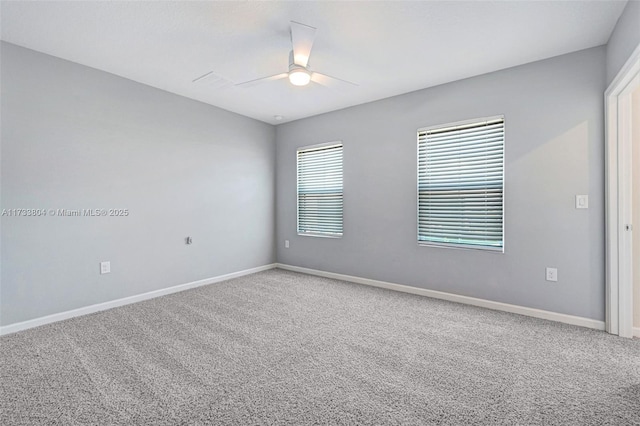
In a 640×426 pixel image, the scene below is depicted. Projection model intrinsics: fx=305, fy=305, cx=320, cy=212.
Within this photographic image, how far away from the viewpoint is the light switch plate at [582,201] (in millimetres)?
2762

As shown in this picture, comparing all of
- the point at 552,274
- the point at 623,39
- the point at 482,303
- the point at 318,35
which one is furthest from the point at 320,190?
the point at 623,39

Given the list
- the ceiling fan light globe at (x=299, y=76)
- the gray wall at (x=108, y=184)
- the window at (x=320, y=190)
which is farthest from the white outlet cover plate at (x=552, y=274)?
the gray wall at (x=108, y=184)

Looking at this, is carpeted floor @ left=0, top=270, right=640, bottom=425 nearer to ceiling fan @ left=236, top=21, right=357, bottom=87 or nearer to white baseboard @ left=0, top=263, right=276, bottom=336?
white baseboard @ left=0, top=263, right=276, bottom=336

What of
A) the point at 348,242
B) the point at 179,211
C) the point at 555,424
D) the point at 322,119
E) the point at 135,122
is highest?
the point at 322,119

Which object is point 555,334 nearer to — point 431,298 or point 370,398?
point 431,298

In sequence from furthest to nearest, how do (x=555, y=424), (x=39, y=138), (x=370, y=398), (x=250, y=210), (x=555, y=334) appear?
1. (x=250, y=210)
2. (x=39, y=138)
3. (x=555, y=334)
4. (x=370, y=398)
5. (x=555, y=424)

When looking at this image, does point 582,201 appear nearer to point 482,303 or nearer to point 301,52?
point 482,303

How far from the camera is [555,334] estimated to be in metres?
2.61

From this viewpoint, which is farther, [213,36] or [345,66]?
[345,66]

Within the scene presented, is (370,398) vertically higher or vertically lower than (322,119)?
lower

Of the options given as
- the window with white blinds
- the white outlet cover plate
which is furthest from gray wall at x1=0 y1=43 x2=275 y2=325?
the white outlet cover plate

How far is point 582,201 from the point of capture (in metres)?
2.78

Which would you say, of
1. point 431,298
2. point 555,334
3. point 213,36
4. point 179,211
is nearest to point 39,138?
point 179,211

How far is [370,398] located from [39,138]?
11.6 ft
